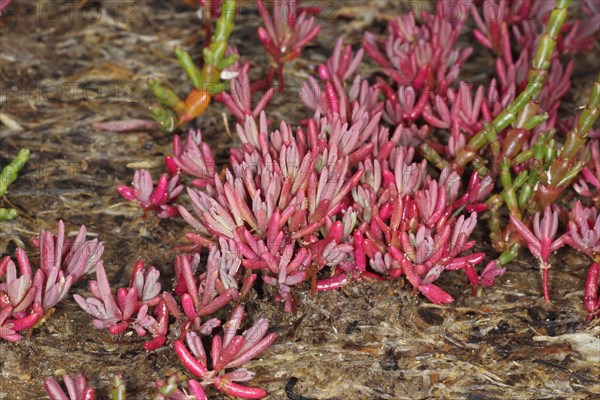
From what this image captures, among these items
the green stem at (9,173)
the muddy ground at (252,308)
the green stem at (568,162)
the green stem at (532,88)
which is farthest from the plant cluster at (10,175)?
the green stem at (568,162)

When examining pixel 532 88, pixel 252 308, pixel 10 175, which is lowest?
pixel 252 308

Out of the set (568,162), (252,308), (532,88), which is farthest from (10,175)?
(568,162)

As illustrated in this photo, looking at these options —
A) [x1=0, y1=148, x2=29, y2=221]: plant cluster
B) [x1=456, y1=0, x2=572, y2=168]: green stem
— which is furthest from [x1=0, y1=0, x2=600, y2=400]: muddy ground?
[x1=456, y1=0, x2=572, y2=168]: green stem

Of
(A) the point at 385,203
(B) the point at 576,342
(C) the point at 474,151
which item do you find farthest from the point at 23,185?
(B) the point at 576,342

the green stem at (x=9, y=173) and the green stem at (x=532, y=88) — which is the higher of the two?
the green stem at (x=532, y=88)

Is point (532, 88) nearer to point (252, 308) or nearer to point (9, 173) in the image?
point (252, 308)

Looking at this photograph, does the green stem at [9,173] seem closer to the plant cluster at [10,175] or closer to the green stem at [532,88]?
the plant cluster at [10,175]

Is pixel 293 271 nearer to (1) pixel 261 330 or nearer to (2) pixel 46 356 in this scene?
(1) pixel 261 330

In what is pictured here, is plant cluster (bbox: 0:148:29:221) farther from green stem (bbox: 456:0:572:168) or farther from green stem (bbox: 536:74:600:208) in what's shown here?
green stem (bbox: 536:74:600:208)

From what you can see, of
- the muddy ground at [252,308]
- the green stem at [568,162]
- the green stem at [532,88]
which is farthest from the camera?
the green stem at [532,88]
